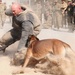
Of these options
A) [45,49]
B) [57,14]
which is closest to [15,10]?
[45,49]

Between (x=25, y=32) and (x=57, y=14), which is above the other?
(x=25, y=32)

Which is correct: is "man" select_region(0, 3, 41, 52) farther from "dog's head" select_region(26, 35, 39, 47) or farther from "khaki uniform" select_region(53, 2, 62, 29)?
"khaki uniform" select_region(53, 2, 62, 29)

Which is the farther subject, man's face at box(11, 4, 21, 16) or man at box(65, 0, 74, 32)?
man at box(65, 0, 74, 32)

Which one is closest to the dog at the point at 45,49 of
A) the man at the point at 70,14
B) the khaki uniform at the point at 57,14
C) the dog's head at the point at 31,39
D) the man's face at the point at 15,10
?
the dog's head at the point at 31,39

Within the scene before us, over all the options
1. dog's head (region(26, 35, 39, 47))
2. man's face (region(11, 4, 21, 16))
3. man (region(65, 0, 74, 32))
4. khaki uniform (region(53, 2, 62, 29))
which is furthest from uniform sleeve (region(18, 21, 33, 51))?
khaki uniform (region(53, 2, 62, 29))

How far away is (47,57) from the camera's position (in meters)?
5.86

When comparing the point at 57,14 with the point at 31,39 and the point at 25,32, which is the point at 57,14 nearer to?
the point at 25,32

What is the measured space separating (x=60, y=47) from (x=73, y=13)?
8.57 m

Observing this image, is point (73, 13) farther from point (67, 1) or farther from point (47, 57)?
point (47, 57)

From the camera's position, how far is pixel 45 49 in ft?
19.4

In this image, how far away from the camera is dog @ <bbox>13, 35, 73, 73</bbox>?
19.2 feet

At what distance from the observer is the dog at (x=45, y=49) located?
5.84 meters

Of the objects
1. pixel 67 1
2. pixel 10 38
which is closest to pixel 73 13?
pixel 67 1

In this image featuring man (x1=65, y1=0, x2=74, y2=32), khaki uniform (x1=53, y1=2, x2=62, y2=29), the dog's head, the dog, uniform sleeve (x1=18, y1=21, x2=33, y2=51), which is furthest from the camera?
khaki uniform (x1=53, y1=2, x2=62, y2=29)
